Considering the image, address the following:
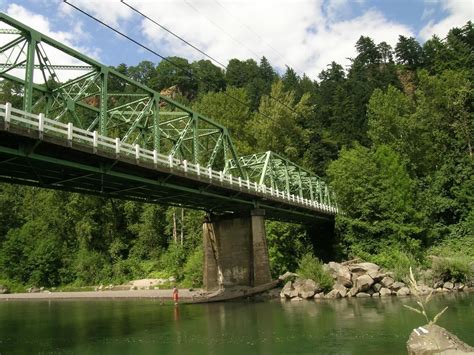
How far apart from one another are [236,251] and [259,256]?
3.34m

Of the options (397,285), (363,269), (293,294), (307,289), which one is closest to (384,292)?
(397,285)

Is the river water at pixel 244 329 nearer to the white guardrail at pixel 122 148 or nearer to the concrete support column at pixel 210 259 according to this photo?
the concrete support column at pixel 210 259

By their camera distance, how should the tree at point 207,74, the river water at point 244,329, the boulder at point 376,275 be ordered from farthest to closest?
the tree at point 207,74 → the boulder at point 376,275 → the river water at point 244,329

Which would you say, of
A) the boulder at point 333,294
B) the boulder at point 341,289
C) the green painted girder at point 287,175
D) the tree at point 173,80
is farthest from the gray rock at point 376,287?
the tree at point 173,80

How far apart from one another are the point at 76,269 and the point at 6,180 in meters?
48.4

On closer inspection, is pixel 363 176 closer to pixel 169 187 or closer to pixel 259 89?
pixel 169 187

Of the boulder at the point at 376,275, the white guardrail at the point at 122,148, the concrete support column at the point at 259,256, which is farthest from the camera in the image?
the concrete support column at the point at 259,256

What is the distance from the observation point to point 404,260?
41.1 metres

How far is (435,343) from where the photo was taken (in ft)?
42.6

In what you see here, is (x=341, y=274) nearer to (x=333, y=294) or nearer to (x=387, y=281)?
(x=333, y=294)

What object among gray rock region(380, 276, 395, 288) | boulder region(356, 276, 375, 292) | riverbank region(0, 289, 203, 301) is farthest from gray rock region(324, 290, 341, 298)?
riverbank region(0, 289, 203, 301)

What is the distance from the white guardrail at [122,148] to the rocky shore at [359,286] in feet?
32.0

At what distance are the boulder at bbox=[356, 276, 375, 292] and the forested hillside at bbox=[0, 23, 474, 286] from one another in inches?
169

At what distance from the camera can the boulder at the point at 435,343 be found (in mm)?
12469
